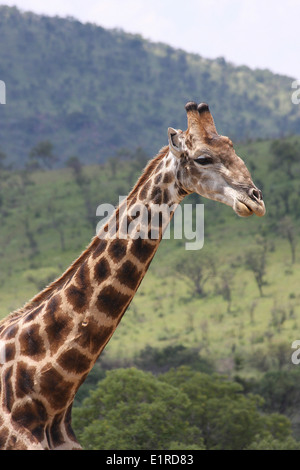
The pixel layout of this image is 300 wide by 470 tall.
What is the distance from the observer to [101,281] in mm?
5668

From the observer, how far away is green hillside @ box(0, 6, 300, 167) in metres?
141

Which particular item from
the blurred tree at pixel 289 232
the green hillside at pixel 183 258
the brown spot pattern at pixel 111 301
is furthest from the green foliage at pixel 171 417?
the blurred tree at pixel 289 232

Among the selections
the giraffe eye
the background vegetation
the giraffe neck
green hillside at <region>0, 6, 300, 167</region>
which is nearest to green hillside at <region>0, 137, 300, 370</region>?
the background vegetation

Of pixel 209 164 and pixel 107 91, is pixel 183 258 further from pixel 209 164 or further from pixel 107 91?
pixel 107 91

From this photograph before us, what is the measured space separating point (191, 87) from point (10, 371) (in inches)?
6109

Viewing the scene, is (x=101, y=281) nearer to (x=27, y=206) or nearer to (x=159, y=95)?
(x=27, y=206)

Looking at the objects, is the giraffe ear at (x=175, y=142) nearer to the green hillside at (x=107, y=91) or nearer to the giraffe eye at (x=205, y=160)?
the giraffe eye at (x=205, y=160)

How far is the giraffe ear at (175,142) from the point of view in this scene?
5551mm

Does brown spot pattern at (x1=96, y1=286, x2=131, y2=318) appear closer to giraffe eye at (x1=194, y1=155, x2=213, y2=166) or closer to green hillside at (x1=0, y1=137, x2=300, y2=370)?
giraffe eye at (x1=194, y1=155, x2=213, y2=166)

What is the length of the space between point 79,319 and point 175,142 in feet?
4.80

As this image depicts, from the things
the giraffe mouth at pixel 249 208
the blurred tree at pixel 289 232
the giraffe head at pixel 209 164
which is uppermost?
the blurred tree at pixel 289 232

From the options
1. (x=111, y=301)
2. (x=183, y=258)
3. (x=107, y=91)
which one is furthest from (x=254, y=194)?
(x=107, y=91)

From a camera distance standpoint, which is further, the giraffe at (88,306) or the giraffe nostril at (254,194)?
the giraffe at (88,306)
